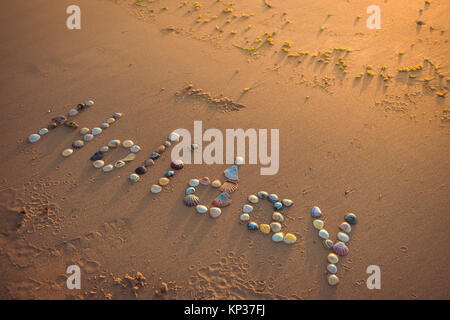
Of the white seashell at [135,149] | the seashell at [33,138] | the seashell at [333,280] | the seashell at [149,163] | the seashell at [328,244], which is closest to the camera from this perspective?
the seashell at [333,280]

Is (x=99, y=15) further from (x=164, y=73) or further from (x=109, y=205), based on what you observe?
(x=109, y=205)

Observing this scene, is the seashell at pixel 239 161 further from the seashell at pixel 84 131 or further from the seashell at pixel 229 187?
the seashell at pixel 84 131

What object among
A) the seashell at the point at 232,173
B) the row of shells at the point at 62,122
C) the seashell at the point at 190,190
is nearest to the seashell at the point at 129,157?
the seashell at the point at 190,190

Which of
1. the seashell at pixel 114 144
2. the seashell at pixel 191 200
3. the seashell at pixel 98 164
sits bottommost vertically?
the seashell at pixel 191 200

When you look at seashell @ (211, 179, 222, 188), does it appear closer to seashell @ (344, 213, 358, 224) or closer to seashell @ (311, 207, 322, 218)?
seashell @ (311, 207, 322, 218)

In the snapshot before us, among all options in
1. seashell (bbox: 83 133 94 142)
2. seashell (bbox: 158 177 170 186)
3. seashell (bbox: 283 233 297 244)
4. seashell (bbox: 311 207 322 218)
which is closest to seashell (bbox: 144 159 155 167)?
seashell (bbox: 158 177 170 186)
